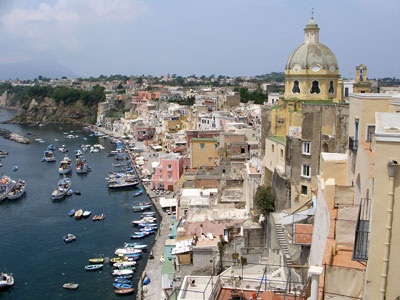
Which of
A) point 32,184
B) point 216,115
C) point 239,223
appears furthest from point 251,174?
point 32,184

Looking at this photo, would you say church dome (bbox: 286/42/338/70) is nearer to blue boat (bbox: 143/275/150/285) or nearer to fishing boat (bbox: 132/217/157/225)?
blue boat (bbox: 143/275/150/285)

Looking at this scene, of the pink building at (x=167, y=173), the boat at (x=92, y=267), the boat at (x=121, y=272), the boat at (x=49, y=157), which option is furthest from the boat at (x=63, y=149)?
the boat at (x=121, y=272)

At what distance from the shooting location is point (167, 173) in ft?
94.8

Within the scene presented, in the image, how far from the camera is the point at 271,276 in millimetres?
9875

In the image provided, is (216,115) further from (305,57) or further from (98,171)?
(305,57)

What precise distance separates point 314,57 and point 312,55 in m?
0.10

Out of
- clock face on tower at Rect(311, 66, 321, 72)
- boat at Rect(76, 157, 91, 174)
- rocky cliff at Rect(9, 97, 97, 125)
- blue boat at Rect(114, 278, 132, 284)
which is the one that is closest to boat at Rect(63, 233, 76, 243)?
blue boat at Rect(114, 278, 132, 284)

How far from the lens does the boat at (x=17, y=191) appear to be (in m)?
28.5

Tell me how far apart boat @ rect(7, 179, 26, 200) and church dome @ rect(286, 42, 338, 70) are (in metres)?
21.1

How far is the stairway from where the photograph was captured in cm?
944

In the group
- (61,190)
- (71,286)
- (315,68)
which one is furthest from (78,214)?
(315,68)

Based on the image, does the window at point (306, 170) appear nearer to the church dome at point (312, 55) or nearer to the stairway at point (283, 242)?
the stairway at point (283, 242)

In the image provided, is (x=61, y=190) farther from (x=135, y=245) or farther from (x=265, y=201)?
(x=265, y=201)

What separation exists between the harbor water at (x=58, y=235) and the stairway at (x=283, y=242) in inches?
313
